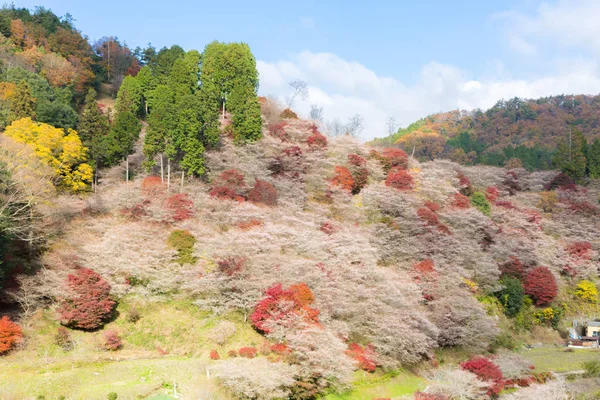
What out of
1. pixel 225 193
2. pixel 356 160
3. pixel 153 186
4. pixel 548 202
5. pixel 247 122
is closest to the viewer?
pixel 225 193

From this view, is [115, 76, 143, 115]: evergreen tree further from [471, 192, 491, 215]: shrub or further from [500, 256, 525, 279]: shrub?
[500, 256, 525, 279]: shrub

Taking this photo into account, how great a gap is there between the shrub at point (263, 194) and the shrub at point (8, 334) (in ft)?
59.2

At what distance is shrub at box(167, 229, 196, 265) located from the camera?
31.3m

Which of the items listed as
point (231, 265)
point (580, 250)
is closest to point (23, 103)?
point (231, 265)

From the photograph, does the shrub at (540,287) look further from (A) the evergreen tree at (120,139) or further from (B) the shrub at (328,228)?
(A) the evergreen tree at (120,139)

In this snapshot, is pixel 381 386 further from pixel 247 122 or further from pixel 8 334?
pixel 247 122

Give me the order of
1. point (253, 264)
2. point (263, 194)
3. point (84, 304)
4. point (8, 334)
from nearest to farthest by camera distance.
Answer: point (8, 334) → point (84, 304) → point (253, 264) → point (263, 194)

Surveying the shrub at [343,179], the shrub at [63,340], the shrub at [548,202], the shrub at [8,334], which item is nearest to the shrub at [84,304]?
the shrub at [63,340]

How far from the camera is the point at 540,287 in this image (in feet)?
142

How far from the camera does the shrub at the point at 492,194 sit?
188ft

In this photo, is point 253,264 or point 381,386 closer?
point 381,386

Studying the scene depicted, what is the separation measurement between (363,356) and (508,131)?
84359 mm

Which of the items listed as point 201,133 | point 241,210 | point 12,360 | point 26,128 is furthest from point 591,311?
point 26,128

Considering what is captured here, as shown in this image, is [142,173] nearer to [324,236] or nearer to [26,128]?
[26,128]
